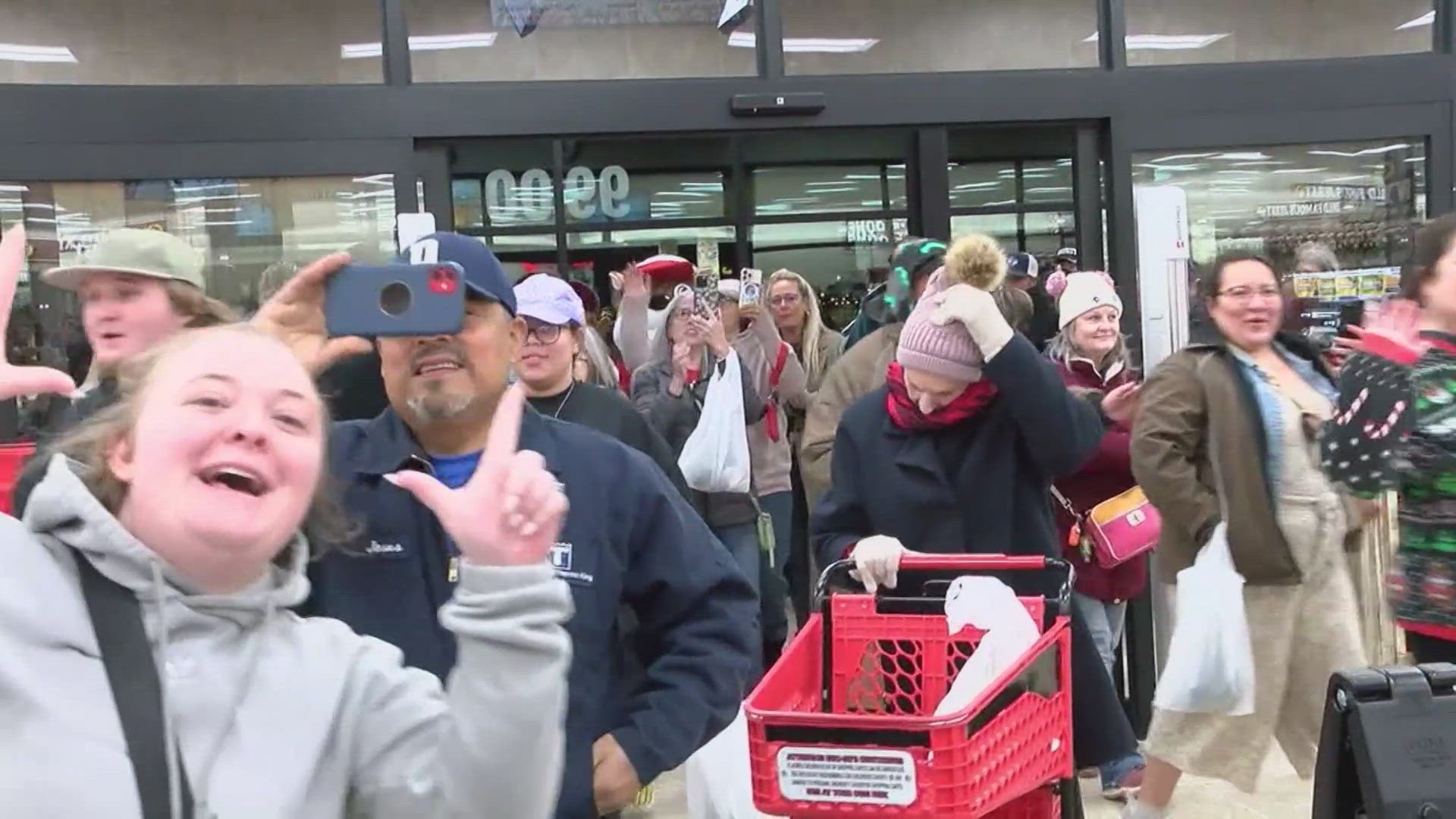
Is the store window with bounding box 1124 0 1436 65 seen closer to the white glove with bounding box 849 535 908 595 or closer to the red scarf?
the red scarf

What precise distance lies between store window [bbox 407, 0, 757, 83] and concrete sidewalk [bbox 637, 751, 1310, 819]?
3408 mm

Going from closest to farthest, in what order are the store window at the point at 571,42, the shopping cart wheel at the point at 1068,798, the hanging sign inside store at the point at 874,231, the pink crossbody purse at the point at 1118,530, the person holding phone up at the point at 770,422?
1. the shopping cart wheel at the point at 1068,798
2. the pink crossbody purse at the point at 1118,530
3. the person holding phone up at the point at 770,422
4. the store window at the point at 571,42
5. the hanging sign inside store at the point at 874,231

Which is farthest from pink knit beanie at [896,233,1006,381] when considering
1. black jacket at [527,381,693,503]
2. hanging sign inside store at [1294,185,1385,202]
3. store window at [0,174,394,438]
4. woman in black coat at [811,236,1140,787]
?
hanging sign inside store at [1294,185,1385,202]

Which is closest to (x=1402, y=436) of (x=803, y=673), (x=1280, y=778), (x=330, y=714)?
(x=803, y=673)

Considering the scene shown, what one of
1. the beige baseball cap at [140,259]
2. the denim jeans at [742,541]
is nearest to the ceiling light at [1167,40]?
the denim jeans at [742,541]

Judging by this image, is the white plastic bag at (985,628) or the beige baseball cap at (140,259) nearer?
the beige baseball cap at (140,259)

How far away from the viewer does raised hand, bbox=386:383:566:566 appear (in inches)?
56.7

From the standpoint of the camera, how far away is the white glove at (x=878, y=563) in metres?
3.19

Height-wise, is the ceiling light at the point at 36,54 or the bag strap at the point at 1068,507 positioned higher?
the ceiling light at the point at 36,54

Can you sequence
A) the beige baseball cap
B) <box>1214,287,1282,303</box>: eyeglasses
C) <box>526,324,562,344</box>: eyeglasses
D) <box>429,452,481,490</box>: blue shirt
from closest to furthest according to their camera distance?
1. <box>429,452,481,490</box>: blue shirt
2. the beige baseball cap
3. <box>526,324,562,344</box>: eyeglasses
4. <box>1214,287,1282,303</box>: eyeglasses

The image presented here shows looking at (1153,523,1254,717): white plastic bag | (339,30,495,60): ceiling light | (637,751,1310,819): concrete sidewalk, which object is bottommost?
(637,751,1310,819): concrete sidewalk

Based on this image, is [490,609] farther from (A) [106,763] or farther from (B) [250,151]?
(B) [250,151]

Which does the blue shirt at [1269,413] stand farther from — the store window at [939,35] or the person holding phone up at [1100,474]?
the store window at [939,35]

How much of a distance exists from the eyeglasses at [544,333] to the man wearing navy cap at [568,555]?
1.60 metres
